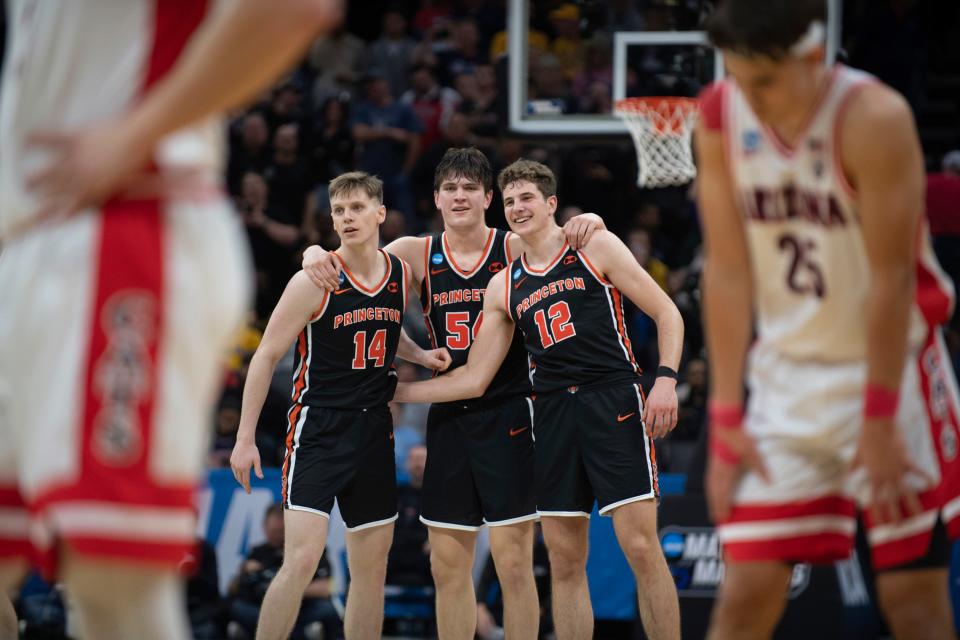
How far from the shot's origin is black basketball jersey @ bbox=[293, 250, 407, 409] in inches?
288

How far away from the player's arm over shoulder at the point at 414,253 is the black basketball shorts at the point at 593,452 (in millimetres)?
1161

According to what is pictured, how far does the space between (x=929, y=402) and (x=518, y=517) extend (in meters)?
3.86

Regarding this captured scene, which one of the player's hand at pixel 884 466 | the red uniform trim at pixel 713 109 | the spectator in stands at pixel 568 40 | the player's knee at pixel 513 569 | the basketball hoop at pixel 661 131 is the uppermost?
the spectator in stands at pixel 568 40

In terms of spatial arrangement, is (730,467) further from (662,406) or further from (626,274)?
(626,274)

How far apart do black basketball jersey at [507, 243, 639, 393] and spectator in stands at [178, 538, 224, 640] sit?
3457mm

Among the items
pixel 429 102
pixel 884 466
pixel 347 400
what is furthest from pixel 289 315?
pixel 429 102

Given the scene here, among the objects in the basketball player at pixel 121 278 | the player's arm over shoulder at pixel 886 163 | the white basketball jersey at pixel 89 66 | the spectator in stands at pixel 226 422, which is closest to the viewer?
the basketball player at pixel 121 278

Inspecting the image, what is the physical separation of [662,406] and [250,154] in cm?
806

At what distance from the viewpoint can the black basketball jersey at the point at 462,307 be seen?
7.46 m

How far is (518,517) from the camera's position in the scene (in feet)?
23.8

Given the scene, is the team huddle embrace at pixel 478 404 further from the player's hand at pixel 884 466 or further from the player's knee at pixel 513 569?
the player's hand at pixel 884 466

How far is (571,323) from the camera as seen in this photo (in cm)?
711

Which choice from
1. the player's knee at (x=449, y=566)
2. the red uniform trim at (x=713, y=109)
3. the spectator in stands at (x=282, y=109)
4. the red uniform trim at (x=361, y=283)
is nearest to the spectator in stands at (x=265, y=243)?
the spectator in stands at (x=282, y=109)

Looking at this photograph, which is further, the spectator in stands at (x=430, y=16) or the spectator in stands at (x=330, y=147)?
the spectator in stands at (x=430, y=16)
